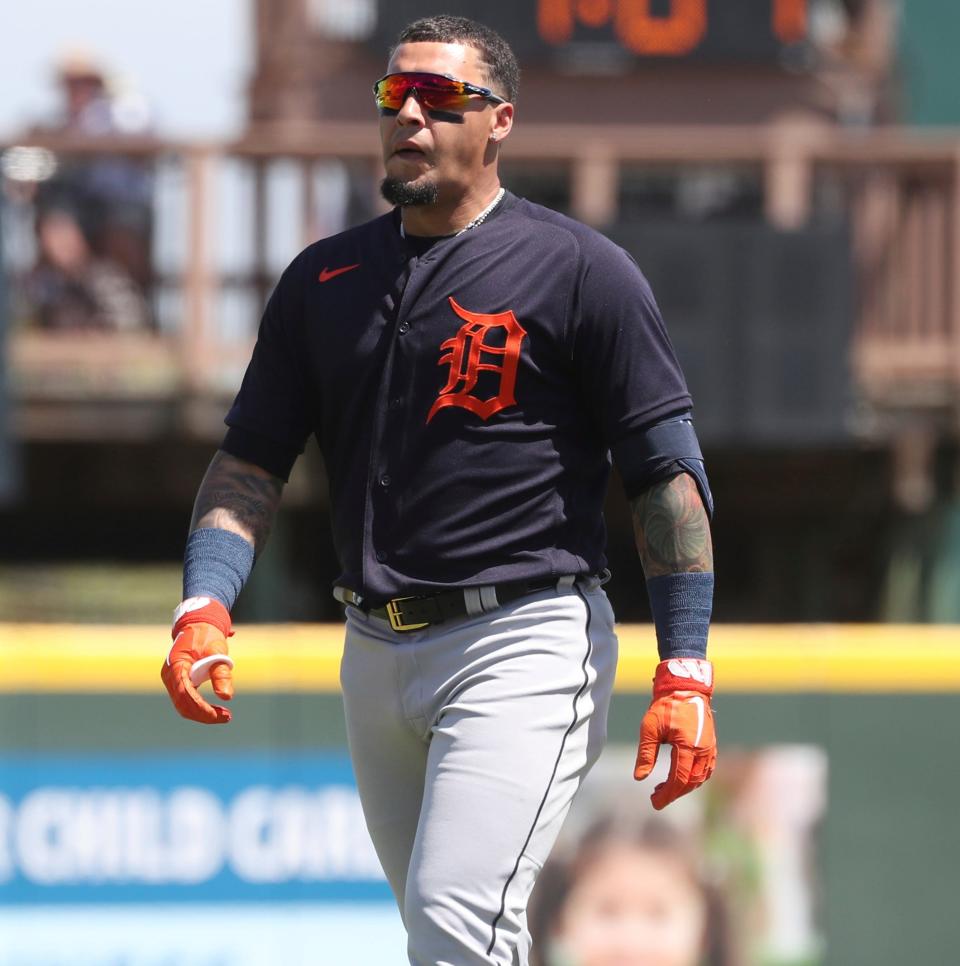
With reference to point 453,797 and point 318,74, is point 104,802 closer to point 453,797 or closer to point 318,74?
point 453,797

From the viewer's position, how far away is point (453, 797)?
3.27 metres

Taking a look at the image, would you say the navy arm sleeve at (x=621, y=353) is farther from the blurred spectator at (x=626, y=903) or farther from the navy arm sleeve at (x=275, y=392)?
the blurred spectator at (x=626, y=903)

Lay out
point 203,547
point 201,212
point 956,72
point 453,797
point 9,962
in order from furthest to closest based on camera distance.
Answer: point 956,72 → point 201,212 → point 9,962 → point 203,547 → point 453,797

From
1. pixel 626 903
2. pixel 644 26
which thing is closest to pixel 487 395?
pixel 626 903

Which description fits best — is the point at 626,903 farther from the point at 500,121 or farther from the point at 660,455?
the point at 500,121

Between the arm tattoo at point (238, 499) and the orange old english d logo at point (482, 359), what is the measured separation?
0.46m

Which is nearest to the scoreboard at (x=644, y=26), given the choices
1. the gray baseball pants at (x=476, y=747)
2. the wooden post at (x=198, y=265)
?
the wooden post at (x=198, y=265)

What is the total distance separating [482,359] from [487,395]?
2.6 inches

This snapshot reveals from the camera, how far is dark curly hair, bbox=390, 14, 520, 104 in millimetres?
3486

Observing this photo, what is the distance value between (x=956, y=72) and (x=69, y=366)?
660cm

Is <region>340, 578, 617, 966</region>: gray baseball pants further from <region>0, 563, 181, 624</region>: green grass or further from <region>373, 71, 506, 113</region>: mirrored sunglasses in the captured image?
<region>0, 563, 181, 624</region>: green grass

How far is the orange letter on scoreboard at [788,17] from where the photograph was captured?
37.6 ft

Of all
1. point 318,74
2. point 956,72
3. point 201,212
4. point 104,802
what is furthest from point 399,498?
point 956,72

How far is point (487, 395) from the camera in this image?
3.41m
